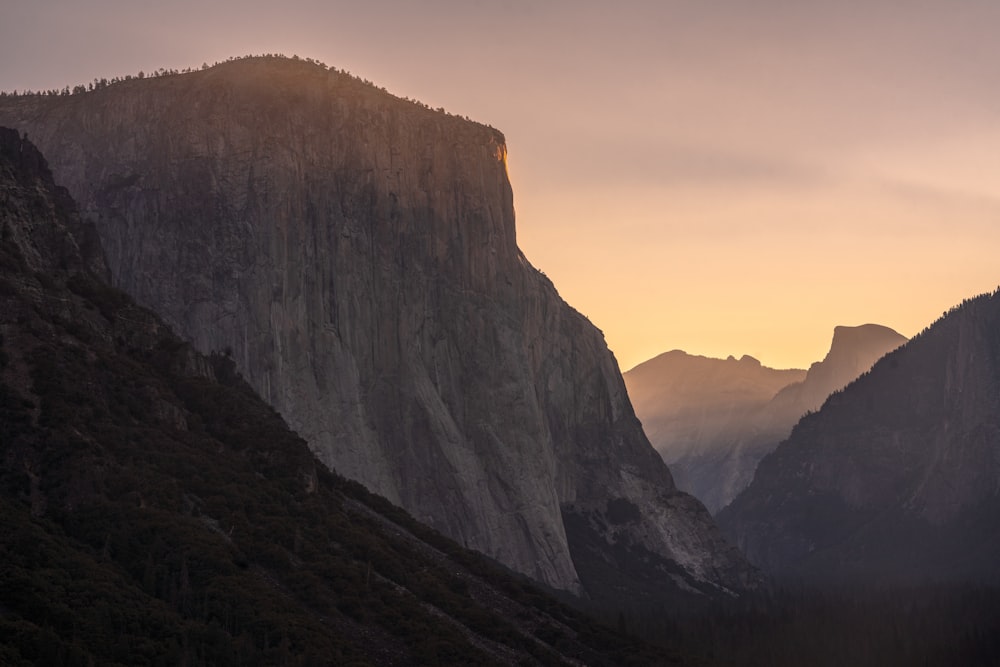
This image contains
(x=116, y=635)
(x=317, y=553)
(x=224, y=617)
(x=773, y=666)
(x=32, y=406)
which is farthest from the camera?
(x=773, y=666)

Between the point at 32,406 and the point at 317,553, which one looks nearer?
the point at 32,406

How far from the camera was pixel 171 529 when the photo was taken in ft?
377

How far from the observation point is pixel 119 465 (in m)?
119

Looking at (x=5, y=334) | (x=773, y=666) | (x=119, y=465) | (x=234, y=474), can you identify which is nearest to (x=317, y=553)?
(x=234, y=474)

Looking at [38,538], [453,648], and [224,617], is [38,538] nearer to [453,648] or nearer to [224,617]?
[224,617]

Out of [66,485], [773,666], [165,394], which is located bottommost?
[773,666]

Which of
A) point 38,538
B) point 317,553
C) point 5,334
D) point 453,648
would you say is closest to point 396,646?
point 453,648

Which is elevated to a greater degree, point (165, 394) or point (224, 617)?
point (165, 394)

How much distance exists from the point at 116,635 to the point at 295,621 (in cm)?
1803

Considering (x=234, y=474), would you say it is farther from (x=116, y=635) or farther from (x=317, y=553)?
(x=116, y=635)

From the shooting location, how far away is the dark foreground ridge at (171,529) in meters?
101

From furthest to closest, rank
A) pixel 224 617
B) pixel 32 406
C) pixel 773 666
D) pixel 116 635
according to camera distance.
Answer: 1. pixel 773 666
2. pixel 32 406
3. pixel 224 617
4. pixel 116 635

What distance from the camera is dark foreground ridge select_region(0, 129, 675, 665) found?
10125cm

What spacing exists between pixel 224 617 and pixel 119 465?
57.9ft
